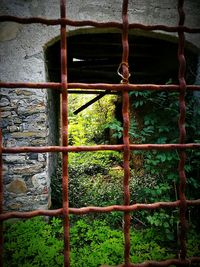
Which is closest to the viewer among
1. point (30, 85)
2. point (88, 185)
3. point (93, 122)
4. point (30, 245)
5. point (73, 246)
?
point (30, 85)

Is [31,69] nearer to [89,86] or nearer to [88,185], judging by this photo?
[89,86]

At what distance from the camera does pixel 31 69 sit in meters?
3.15

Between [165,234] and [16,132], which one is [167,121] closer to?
[165,234]

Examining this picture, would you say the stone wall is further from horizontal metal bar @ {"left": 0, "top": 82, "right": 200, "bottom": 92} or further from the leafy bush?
horizontal metal bar @ {"left": 0, "top": 82, "right": 200, "bottom": 92}

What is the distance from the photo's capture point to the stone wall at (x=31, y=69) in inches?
122

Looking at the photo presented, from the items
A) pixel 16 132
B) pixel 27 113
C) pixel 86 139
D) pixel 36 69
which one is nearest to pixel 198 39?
pixel 36 69

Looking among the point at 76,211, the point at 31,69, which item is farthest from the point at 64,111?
the point at 31,69

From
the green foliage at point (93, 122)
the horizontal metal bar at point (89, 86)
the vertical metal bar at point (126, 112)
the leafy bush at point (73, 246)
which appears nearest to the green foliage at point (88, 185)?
the leafy bush at point (73, 246)

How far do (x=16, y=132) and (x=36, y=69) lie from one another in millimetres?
781

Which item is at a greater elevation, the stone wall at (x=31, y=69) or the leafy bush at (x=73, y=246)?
the stone wall at (x=31, y=69)

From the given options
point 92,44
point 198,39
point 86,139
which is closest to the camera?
point 198,39

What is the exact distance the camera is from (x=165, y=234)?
307 centimetres

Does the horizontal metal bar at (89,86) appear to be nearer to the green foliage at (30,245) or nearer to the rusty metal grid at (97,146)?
the rusty metal grid at (97,146)

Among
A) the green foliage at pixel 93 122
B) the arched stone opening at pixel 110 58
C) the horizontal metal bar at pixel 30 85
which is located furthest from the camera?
the green foliage at pixel 93 122
